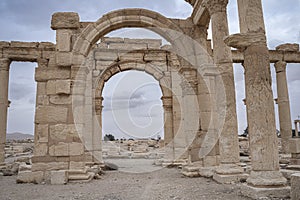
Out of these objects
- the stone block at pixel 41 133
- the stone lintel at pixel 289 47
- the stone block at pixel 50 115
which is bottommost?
the stone block at pixel 41 133

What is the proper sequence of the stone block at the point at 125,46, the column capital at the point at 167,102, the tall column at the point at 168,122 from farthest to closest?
1. the stone block at the point at 125,46
2. the column capital at the point at 167,102
3. the tall column at the point at 168,122

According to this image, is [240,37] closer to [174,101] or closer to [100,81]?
[174,101]

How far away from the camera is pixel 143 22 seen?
890 cm

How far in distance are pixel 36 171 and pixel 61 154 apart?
80 cm

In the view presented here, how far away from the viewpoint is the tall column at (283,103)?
14.9 metres

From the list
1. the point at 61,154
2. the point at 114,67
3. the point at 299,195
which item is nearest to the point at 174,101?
the point at 114,67

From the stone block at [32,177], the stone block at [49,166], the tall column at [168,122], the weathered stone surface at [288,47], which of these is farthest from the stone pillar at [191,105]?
the weathered stone surface at [288,47]

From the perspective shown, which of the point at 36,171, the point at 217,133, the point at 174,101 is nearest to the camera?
the point at 36,171

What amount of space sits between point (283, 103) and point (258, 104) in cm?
1111

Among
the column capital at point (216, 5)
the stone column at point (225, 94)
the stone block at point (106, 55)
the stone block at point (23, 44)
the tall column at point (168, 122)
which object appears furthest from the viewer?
the stone block at point (106, 55)

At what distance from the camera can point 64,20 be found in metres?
8.36

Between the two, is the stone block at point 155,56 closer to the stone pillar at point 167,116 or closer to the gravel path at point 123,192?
the stone pillar at point 167,116

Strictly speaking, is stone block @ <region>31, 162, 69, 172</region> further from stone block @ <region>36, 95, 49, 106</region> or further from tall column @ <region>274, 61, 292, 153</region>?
tall column @ <region>274, 61, 292, 153</region>

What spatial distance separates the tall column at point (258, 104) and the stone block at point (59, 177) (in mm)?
4598
